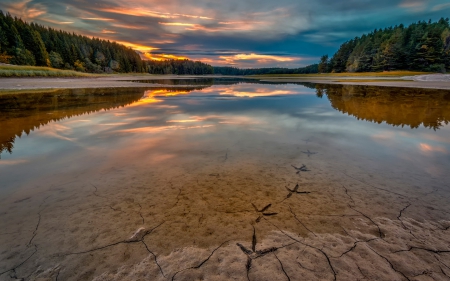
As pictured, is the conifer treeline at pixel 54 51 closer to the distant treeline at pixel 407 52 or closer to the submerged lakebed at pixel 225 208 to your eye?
the submerged lakebed at pixel 225 208

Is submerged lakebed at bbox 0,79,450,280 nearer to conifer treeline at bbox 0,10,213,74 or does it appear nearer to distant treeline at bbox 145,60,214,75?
conifer treeline at bbox 0,10,213,74

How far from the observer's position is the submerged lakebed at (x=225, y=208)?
2363 millimetres

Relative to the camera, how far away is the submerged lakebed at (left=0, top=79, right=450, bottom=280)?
2.36 m

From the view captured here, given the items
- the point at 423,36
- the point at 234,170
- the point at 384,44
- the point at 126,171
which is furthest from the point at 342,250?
the point at 384,44

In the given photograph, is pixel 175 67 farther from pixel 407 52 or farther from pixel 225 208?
pixel 225 208

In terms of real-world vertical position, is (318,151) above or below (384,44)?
below

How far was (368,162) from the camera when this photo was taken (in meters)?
5.07

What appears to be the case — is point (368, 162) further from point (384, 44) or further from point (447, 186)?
point (384, 44)

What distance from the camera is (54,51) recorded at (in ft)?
271

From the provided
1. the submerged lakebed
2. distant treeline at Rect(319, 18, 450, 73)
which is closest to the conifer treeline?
the submerged lakebed

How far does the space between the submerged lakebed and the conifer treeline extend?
81.5 meters

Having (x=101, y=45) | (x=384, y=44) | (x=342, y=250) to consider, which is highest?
(x=101, y=45)

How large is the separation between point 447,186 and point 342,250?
303 cm

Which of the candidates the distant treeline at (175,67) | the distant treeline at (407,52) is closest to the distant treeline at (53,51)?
the distant treeline at (175,67)
